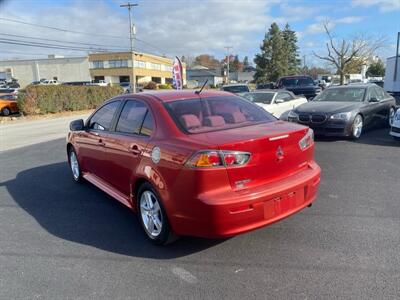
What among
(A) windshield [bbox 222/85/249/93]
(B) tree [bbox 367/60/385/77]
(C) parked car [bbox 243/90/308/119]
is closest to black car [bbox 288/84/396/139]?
(C) parked car [bbox 243/90/308/119]

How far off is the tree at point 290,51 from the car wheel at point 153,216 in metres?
64.6

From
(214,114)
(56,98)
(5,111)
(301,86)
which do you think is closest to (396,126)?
(214,114)

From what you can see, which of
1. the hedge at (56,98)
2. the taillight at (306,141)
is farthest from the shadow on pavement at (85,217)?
the hedge at (56,98)

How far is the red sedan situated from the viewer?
Answer: 3.05 m

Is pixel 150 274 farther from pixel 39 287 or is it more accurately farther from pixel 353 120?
pixel 353 120

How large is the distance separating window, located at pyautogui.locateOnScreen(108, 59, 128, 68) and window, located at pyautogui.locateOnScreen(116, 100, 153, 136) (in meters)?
72.9

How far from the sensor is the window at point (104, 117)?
469cm

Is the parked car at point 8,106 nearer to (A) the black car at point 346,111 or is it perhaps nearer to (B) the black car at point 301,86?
(B) the black car at point 301,86

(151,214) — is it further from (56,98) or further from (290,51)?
(290,51)

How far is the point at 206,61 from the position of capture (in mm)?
164000

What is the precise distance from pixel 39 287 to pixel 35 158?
6119 mm

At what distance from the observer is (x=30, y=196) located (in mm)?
5531

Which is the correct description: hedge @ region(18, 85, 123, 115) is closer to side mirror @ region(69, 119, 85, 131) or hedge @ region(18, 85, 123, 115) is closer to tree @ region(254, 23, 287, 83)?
side mirror @ region(69, 119, 85, 131)

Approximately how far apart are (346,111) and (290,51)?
66.1 metres
